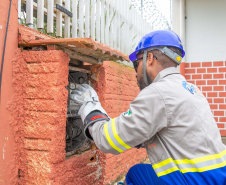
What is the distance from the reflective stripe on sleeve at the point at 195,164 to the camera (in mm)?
2035

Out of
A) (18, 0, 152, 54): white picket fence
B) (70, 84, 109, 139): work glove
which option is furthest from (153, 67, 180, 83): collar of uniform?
(18, 0, 152, 54): white picket fence

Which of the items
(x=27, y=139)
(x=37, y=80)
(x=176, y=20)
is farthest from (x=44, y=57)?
(x=176, y=20)

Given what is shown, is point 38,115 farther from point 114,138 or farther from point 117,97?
point 117,97

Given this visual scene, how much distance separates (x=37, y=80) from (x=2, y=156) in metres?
0.65

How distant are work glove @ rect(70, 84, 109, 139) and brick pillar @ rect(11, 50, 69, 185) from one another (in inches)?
7.2

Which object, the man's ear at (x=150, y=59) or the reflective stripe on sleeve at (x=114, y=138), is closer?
the reflective stripe on sleeve at (x=114, y=138)

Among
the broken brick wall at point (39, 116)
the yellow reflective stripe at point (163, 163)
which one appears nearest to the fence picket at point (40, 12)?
the broken brick wall at point (39, 116)

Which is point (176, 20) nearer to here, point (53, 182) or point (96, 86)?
point (96, 86)

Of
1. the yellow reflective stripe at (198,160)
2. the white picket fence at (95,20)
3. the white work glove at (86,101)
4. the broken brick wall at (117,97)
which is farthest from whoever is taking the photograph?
the broken brick wall at (117,97)

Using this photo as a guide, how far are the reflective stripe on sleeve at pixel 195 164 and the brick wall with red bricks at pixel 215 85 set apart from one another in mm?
4755

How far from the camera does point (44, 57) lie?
234 cm

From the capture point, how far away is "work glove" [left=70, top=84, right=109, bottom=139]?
7.69 feet

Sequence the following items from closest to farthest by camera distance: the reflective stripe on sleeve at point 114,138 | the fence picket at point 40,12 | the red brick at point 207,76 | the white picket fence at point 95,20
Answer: the reflective stripe on sleeve at point 114,138, the fence picket at point 40,12, the white picket fence at point 95,20, the red brick at point 207,76

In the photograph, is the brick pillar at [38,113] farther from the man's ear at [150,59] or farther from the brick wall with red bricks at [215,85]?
the brick wall with red bricks at [215,85]
